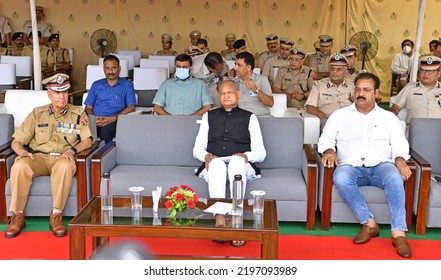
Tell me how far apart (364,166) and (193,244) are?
145 cm

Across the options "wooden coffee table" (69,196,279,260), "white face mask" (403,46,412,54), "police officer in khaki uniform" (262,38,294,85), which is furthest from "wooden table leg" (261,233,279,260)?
"white face mask" (403,46,412,54)

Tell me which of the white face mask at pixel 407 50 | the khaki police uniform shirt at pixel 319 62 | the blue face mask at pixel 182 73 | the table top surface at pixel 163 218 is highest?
the white face mask at pixel 407 50

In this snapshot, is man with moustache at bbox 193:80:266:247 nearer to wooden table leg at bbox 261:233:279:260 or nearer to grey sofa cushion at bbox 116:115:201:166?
grey sofa cushion at bbox 116:115:201:166

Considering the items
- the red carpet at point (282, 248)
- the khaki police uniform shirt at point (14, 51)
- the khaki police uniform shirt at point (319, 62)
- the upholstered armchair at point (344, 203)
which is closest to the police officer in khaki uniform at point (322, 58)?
the khaki police uniform shirt at point (319, 62)

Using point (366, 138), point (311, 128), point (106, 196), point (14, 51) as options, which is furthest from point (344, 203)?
point (14, 51)

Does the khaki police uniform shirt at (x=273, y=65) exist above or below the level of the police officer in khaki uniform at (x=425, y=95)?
above

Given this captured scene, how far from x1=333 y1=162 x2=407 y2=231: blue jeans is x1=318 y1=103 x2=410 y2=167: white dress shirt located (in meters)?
0.10

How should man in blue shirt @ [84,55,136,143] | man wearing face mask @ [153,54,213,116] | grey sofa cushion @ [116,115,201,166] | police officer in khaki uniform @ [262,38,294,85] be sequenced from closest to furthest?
1. grey sofa cushion @ [116,115,201,166]
2. man wearing face mask @ [153,54,213,116]
3. man in blue shirt @ [84,55,136,143]
4. police officer in khaki uniform @ [262,38,294,85]

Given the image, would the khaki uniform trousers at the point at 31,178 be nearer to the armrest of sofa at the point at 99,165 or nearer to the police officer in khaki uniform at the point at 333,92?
the armrest of sofa at the point at 99,165

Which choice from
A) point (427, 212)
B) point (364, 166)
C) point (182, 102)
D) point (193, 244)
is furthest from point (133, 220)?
point (182, 102)

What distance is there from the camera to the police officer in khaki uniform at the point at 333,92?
5980mm

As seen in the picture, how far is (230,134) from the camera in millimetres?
4559

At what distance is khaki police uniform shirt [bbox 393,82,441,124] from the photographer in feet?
18.7

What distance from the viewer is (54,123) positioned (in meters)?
4.61
